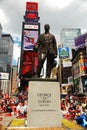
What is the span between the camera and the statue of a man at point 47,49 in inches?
419

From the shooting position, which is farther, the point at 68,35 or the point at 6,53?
the point at 6,53

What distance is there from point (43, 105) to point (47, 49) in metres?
2.85

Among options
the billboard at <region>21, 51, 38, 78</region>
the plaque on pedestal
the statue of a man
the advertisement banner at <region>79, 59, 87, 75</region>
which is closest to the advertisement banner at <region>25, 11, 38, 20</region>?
the billboard at <region>21, 51, 38, 78</region>

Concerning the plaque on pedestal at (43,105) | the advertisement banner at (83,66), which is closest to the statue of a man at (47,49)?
the plaque on pedestal at (43,105)

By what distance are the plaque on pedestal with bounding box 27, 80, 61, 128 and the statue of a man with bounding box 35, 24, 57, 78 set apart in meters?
1.05

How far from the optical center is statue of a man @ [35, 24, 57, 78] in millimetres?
10634

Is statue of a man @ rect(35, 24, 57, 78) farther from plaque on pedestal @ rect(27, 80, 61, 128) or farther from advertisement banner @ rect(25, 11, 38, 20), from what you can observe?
advertisement banner @ rect(25, 11, 38, 20)

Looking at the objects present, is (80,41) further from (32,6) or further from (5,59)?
(5,59)

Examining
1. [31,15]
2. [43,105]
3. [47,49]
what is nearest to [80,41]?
[31,15]

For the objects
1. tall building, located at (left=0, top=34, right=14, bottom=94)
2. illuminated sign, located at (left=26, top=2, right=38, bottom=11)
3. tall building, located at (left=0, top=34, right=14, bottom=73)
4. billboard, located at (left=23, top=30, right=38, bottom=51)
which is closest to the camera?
billboard, located at (left=23, top=30, right=38, bottom=51)

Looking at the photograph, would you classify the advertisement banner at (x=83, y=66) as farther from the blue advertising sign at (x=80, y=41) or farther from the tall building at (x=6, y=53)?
the tall building at (x=6, y=53)

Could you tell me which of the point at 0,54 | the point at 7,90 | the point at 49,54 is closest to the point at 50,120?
the point at 49,54

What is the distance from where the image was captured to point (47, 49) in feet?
35.4

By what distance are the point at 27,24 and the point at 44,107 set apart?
8900 cm
